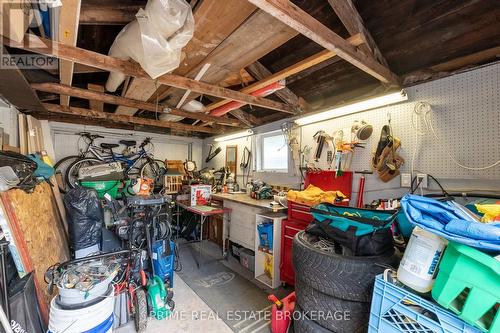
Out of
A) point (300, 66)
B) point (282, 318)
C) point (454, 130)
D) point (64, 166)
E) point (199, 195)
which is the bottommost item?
point (282, 318)

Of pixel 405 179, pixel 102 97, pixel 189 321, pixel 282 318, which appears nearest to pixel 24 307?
pixel 189 321

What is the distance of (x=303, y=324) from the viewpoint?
143 centimetres

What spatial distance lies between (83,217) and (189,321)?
196 cm

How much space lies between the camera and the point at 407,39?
181cm

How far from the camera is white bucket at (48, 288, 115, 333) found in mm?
1344

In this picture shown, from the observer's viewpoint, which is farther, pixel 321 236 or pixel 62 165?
pixel 62 165

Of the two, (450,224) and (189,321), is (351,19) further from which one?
(189,321)

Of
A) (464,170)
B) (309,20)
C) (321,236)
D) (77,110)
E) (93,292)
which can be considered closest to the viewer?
(309,20)

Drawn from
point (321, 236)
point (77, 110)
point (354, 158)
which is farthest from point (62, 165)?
point (354, 158)

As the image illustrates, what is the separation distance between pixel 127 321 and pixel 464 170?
3312mm

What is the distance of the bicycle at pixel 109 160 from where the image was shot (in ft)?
13.2

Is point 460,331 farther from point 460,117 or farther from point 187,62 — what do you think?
point 187,62

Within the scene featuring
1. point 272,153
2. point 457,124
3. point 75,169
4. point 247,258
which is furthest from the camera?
point 75,169

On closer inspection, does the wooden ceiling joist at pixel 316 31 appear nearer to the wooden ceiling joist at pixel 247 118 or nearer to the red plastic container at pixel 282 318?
the red plastic container at pixel 282 318
